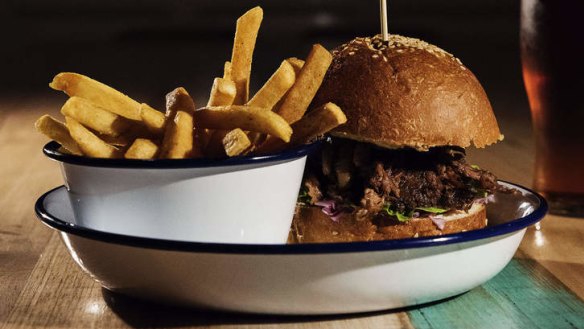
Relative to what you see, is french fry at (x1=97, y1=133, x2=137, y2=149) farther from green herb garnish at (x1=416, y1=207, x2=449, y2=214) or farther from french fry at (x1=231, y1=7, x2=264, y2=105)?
green herb garnish at (x1=416, y1=207, x2=449, y2=214)

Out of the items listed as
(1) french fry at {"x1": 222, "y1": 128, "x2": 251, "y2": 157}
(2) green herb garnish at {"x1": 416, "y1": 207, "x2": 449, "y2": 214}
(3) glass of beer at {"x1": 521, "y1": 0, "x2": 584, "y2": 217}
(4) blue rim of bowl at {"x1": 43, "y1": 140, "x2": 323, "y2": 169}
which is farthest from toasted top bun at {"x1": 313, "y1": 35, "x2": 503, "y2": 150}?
(1) french fry at {"x1": 222, "y1": 128, "x2": 251, "y2": 157}

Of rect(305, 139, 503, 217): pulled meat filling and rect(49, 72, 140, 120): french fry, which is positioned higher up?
rect(49, 72, 140, 120): french fry

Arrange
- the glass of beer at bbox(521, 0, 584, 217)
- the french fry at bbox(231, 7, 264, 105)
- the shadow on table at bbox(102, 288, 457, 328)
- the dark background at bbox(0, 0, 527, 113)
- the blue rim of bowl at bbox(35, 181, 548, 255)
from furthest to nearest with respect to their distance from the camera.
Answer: the dark background at bbox(0, 0, 527, 113)
the glass of beer at bbox(521, 0, 584, 217)
the french fry at bbox(231, 7, 264, 105)
the shadow on table at bbox(102, 288, 457, 328)
the blue rim of bowl at bbox(35, 181, 548, 255)

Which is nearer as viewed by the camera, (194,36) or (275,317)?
(275,317)

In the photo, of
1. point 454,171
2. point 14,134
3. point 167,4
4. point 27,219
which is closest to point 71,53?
point 167,4

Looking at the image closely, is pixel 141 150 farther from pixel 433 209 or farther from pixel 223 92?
pixel 433 209

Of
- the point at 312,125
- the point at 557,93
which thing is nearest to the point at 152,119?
the point at 312,125
